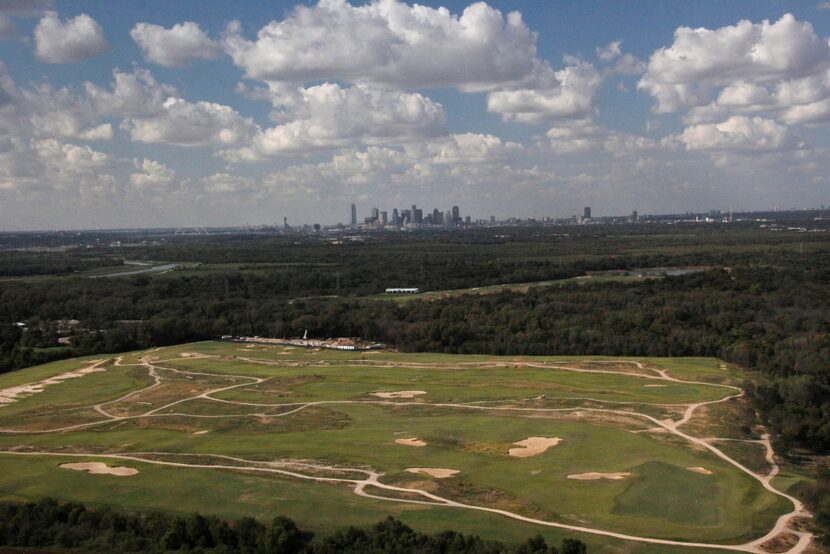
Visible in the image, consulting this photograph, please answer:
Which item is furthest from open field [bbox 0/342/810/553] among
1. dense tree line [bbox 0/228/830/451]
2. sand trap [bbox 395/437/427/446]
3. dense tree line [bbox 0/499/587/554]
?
dense tree line [bbox 0/228/830/451]

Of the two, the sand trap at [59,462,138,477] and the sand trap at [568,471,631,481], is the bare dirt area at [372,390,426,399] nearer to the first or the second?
the sand trap at [59,462,138,477]

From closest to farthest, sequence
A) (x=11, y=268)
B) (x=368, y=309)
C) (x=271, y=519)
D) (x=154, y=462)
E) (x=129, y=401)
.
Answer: (x=271, y=519)
(x=154, y=462)
(x=129, y=401)
(x=368, y=309)
(x=11, y=268)

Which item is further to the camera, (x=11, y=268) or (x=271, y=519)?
(x=11, y=268)

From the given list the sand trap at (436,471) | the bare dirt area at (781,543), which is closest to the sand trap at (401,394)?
the sand trap at (436,471)

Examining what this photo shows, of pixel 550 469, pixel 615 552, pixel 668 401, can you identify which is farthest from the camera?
pixel 668 401

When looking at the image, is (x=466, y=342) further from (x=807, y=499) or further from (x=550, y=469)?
(x=807, y=499)

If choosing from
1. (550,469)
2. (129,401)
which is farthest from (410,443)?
(129,401)

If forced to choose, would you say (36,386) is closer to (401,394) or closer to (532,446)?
(401,394)
